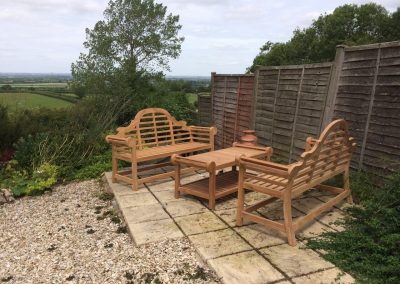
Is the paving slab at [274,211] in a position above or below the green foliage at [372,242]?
below

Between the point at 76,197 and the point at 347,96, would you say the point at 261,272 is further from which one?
the point at 76,197

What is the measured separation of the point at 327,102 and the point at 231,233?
2.49 m

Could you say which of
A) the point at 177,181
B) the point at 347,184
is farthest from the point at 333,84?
the point at 177,181

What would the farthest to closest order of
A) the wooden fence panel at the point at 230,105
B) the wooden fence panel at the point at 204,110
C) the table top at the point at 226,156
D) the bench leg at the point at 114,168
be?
the wooden fence panel at the point at 204,110
the wooden fence panel at the point at 230,105
the bench leg at the point at 114,168
the table top at the point at 226,156

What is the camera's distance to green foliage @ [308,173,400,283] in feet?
8.99

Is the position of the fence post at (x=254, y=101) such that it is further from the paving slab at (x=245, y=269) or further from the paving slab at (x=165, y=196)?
the paving slab at (x=245, y=269)

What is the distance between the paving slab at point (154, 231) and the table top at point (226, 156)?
896 mm

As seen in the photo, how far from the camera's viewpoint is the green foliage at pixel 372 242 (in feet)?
8.99

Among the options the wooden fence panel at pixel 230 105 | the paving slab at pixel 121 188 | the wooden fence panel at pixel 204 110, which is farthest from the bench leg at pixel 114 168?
the wooden fence panel at pixel 204 110

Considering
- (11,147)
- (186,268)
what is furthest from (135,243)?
(11,147)

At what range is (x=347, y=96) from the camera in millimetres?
4660

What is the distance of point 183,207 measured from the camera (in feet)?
14.4

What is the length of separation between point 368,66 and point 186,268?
319 centimetres

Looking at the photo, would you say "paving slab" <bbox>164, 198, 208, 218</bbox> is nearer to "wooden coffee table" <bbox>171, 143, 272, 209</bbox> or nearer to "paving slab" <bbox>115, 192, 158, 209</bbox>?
"wooden coffee table" <bbox>171, 143, 272, 209</bbox>
